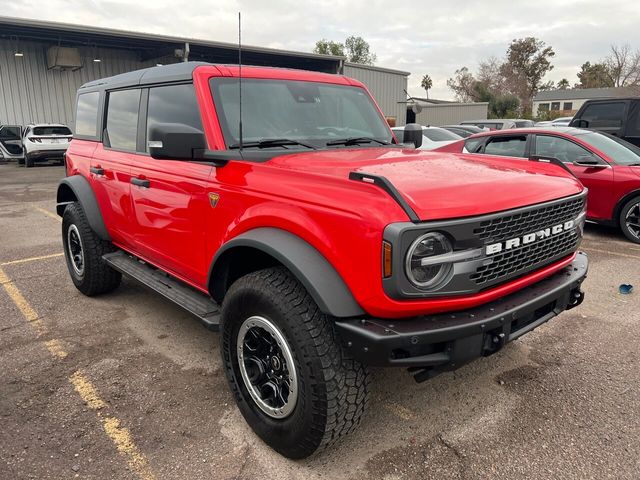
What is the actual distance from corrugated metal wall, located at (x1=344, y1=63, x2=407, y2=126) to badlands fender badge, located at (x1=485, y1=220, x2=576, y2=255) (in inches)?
978

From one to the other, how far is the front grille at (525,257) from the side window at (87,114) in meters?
3.84

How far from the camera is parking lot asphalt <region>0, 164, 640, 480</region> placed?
240 cm

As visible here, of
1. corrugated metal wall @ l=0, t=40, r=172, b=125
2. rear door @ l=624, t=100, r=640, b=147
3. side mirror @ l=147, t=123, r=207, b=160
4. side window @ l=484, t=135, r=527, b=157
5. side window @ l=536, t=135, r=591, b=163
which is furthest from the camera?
corrugated metal wall @ l=0, t=40, r=172, b=125

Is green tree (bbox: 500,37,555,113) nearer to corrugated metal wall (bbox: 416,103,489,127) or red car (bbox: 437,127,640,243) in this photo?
corrugated metal wall (bbox: 416,103,489,127)

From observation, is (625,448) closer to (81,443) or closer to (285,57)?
(81,443)

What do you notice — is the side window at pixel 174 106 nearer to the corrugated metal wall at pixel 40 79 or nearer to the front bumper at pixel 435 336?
the front bumper at pixel 435 336

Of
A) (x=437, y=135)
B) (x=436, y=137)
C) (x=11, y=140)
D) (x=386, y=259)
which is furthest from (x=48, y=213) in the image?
(x=11, y=140)

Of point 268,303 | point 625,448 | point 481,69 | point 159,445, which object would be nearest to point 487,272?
point 268,303


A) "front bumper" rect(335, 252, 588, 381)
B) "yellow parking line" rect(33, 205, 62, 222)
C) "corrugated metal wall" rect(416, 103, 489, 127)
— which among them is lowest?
"yellow parking line" rect(33, 205, 62, 222)

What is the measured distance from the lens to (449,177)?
239 centimetres

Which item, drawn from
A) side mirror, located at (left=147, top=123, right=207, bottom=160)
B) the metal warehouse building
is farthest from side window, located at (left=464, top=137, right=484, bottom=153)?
the metal warehouse building

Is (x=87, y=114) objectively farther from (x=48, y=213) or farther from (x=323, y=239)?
(x=48, y=213)

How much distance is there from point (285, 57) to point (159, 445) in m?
23.5

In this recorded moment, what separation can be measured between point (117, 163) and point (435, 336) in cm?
307
